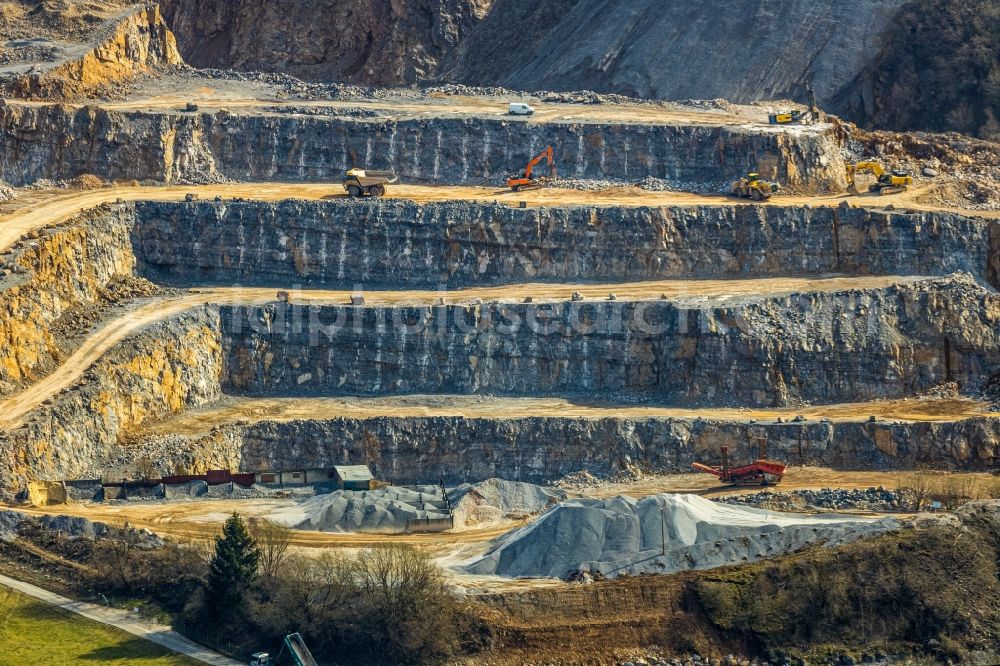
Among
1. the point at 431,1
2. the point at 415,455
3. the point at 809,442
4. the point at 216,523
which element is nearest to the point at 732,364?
the point at 809,442

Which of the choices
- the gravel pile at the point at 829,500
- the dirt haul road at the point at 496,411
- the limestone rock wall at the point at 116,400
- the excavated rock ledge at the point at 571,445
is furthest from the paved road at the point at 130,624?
the gravel pile at the point at 829,500

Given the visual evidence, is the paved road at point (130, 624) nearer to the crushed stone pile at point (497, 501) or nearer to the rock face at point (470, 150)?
the crushed stone pile at point (497, 501)

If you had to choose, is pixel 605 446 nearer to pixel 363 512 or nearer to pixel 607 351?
pixel 607 351

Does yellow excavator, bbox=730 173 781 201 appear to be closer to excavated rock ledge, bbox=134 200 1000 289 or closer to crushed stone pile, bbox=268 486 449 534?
excavated rock ledge, bbox=134 200 1000 289

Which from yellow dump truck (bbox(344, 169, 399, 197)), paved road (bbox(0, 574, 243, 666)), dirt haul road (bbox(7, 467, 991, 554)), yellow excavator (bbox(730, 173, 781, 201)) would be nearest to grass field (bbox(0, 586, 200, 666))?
paved road (bbox(0, 574, 243, 666))

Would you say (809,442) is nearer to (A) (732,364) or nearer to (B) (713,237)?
(A) (732,364)

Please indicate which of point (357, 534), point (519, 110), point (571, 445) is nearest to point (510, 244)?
point (519, 110)

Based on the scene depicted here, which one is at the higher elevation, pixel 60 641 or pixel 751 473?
pixel 751 473
